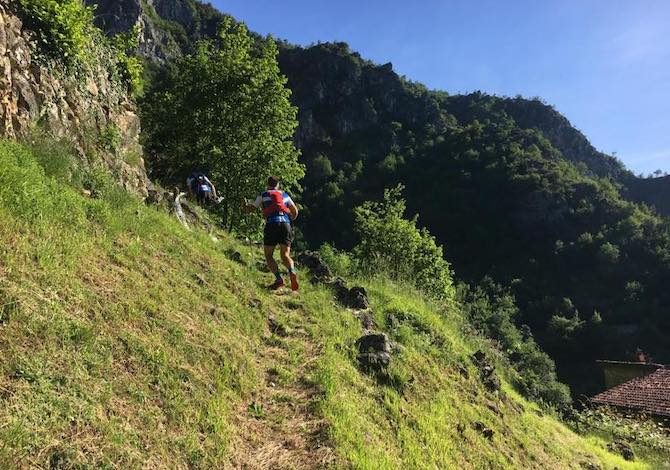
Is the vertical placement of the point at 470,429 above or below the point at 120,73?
below

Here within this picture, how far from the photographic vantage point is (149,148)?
1952 centimetres

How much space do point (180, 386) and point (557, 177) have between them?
9833cm

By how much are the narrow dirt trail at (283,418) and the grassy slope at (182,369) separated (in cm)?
2

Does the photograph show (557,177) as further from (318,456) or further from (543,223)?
(318,456)

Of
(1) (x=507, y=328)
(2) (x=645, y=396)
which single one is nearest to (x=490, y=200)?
(1) (x=507, y=328)

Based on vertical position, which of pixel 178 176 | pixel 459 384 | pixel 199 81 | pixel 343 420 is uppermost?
pixel 199 81

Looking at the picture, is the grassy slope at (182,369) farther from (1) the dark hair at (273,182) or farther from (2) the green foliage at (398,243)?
(2) the green foliage at (398,243)

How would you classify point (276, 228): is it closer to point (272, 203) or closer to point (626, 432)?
point (272, 203)

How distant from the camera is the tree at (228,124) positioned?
21.0 m

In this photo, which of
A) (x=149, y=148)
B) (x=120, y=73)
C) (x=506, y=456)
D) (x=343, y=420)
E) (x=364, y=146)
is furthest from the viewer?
(x=364, y=146)

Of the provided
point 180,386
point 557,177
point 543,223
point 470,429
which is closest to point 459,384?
point 470,429

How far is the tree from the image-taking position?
2095 centimetres

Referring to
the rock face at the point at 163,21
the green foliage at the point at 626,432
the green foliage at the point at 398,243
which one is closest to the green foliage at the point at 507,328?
the green foliage at the point at 398,243

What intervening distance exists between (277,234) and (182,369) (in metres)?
4.32
